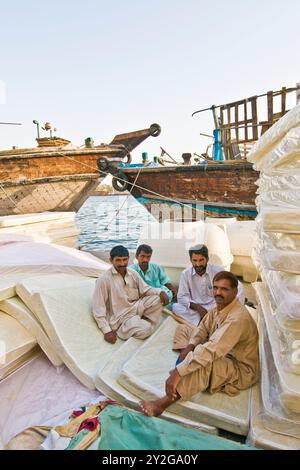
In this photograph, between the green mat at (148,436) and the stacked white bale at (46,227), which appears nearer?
the green mat at (148,436)

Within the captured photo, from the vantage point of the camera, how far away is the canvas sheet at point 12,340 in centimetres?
266

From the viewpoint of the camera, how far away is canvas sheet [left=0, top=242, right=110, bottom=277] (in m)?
4.13

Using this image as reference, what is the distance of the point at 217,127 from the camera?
9867 millimetres

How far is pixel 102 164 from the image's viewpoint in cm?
1080

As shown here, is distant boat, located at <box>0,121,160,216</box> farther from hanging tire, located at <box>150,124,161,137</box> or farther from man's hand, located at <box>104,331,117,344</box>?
man's hand, located at <box>104,331,117,344</box>

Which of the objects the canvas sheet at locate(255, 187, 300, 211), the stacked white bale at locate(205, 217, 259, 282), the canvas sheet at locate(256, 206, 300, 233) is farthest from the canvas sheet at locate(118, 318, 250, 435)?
the stacked white bale at locate(205, 217, 259, 282)

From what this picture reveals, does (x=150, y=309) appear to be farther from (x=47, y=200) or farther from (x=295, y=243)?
(x=47, y=200)

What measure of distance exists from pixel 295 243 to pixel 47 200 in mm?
10329

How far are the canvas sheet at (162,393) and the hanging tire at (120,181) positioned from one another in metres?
8.32

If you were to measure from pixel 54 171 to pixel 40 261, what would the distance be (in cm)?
723

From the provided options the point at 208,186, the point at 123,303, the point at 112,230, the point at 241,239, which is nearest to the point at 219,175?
the point at 208,186

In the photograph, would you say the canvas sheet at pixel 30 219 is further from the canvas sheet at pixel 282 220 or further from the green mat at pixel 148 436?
the canvas sheet at pixel 282 220

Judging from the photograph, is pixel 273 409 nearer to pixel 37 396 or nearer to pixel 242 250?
pixel 37 396

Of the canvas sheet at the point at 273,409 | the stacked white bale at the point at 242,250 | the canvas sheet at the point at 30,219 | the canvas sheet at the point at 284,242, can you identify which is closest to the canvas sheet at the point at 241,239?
the stacked white bale at the point at 242,250
